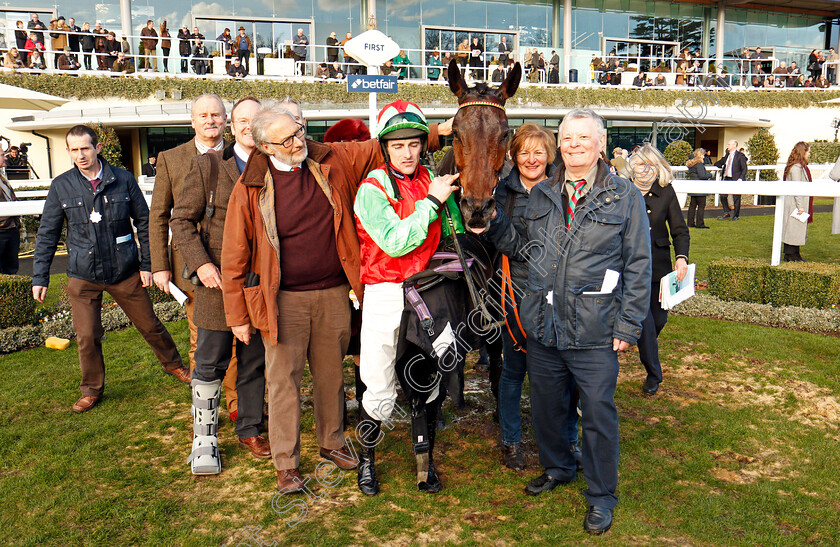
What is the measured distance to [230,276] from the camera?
3465mm

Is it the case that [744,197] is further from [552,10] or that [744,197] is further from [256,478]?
[256,478]

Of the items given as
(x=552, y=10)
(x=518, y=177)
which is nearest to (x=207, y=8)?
(x=552, y=10)

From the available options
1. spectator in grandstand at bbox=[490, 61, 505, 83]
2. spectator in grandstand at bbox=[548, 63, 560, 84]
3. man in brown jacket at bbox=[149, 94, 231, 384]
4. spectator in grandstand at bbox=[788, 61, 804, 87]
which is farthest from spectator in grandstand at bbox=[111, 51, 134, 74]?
spectator in grandstand at bbox=[788, 61, 804, 87]

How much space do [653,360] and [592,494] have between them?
195 centimetres

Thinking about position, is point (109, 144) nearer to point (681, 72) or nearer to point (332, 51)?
point (332, 51)

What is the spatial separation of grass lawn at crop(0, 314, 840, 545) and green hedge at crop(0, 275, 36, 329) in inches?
69.1

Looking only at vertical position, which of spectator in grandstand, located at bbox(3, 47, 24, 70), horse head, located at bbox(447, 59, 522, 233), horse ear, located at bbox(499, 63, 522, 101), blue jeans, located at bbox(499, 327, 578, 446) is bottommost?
blue jeans, located at bbox(499, 327, 578, 446)

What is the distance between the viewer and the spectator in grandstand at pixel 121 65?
20.9m

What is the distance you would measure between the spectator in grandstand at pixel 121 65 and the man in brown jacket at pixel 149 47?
662 mm

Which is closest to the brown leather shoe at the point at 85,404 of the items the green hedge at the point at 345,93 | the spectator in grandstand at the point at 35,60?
the green hedge at the point at 345,93

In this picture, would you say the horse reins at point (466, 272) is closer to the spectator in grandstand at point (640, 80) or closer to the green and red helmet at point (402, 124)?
the green and red helmet at point (402, 124)

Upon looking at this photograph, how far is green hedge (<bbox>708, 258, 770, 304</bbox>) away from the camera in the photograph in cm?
723

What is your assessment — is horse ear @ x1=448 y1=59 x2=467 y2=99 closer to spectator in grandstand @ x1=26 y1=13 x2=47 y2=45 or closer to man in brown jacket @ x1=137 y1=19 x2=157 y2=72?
man in brown jacket @ x1=137 y1=19 x2=157 y2=72

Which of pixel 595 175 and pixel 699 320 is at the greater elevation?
pixel 595 175
